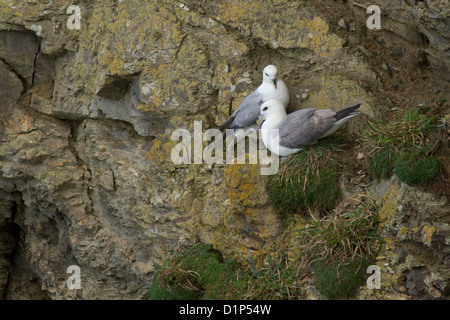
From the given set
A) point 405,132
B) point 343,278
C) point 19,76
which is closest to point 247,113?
Result: point 405,132

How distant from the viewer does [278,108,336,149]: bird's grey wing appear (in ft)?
14.1

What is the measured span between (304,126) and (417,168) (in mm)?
931

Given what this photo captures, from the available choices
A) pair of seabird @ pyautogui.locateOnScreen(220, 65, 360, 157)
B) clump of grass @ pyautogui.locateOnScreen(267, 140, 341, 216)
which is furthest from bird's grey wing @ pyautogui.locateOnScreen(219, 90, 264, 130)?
clump of grass @ pyautogui.locateOnScreen(267, 140, 341, 216)

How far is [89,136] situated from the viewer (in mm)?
5738

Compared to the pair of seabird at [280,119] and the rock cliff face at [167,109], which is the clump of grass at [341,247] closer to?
the rock cliff face at [167,109]

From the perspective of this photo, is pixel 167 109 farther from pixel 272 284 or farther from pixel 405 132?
pixel 405 132

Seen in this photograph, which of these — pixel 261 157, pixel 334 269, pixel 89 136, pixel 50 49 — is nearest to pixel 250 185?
pixel 261 157

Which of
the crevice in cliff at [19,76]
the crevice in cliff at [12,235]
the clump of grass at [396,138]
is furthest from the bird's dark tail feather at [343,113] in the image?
the crevice in cliff at [12,235]

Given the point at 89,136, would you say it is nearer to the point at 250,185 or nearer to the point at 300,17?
the point at 250,185

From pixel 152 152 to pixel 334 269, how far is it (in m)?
2.15

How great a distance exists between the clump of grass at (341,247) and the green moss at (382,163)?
228 mm

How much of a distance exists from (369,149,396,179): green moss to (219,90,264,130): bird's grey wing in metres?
1.04

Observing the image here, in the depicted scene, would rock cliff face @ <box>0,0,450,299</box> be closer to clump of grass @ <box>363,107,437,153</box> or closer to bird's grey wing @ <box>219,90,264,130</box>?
bird's grey wing @ <box>219,90,264,130</box>

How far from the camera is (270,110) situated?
459cm
